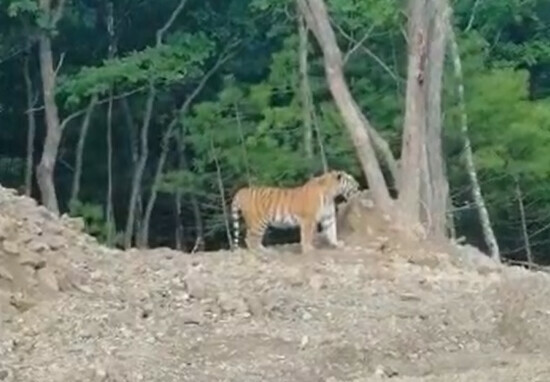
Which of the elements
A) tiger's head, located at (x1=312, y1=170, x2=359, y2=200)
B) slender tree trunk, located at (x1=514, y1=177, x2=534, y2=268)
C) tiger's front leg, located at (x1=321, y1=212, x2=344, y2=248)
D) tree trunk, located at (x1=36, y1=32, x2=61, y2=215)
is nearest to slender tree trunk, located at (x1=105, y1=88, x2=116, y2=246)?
tree trunk, located at (x1=36, y1=32, x2=61, y2=215)

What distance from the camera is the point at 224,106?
842 inches

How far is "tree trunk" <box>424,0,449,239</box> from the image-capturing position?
48.2 feet

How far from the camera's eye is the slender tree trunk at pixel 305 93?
1975 cm

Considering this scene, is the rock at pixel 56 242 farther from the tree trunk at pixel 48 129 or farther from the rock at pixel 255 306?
the tree trunk at pixel 48 129

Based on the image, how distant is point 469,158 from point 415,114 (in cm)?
507

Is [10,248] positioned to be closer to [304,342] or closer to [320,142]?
[304,342]

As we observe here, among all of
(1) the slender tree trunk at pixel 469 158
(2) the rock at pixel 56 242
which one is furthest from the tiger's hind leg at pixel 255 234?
(2) the rock at pixel 56 242

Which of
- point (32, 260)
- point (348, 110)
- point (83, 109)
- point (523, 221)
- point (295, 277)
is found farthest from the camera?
point (83, 109)

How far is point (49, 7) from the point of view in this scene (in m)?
21.3

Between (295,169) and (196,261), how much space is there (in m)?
8.44

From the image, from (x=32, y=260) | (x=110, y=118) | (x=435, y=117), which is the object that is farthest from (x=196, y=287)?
(x=110, y=118)

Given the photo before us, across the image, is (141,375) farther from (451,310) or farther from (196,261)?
(196,261)

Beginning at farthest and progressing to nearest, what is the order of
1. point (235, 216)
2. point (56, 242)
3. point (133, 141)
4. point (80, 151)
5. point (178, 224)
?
point (133, 141), point (178, 224), point (80, 151), point (235, 216), point (56, 242)

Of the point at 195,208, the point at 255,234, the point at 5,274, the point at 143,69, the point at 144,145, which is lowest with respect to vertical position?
the point at 195,208
